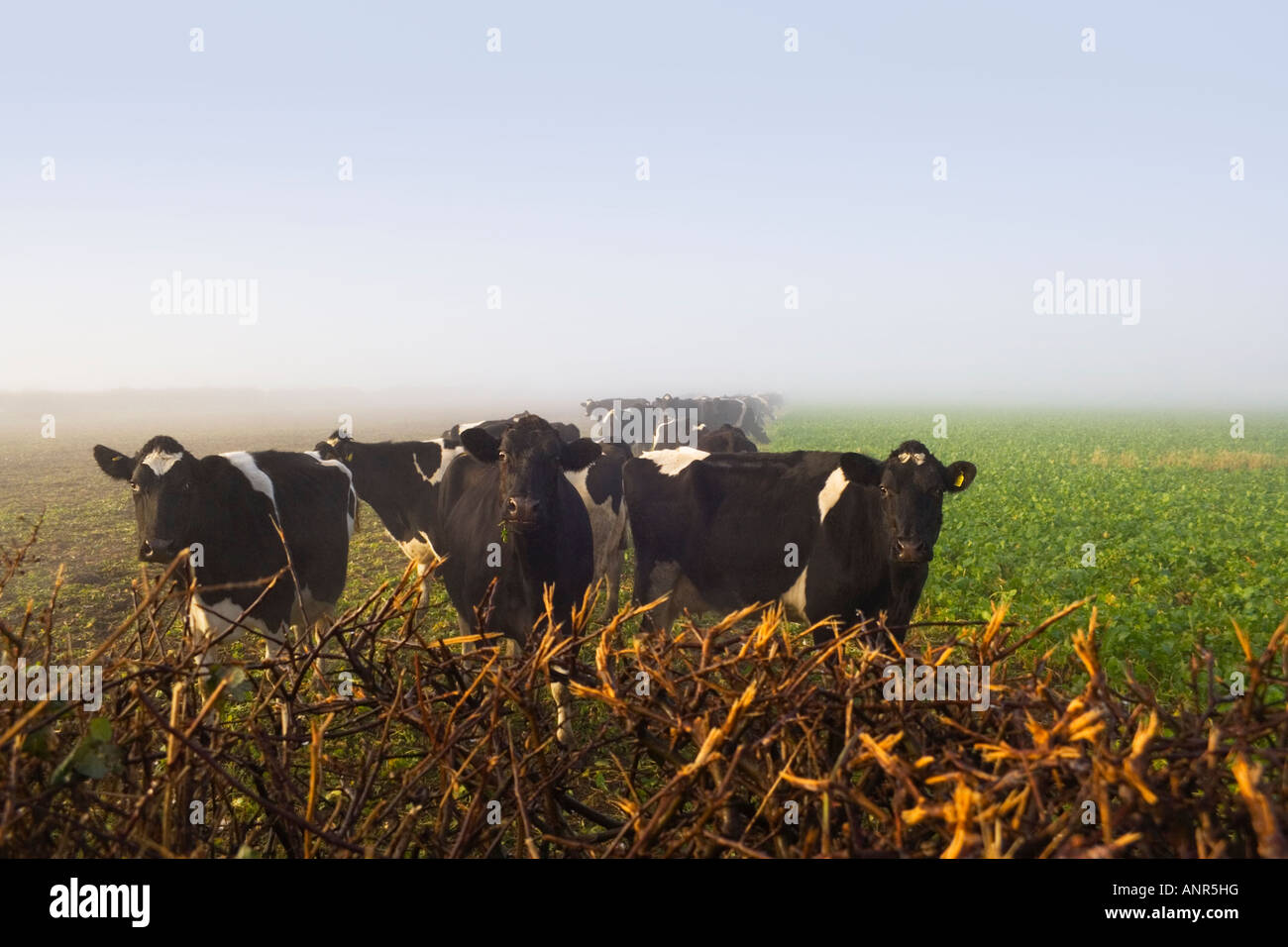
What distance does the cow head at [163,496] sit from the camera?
18.8ft

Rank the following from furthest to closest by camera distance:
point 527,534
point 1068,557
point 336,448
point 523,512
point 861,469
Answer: point 1068,557 < point 336,448 < point 861,469 < point 527,534 < point 523,512

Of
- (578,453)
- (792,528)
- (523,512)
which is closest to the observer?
(523,512)

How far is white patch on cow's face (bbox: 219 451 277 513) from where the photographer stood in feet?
22.3

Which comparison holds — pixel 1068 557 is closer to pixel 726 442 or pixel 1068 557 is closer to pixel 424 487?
pixel 726 442

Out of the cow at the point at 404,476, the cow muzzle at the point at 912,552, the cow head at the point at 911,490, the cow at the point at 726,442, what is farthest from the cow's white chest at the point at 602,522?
the cow at the point at 726,442

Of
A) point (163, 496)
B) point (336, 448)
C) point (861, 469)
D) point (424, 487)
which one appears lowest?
point (424, 487)

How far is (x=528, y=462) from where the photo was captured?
5.58 m

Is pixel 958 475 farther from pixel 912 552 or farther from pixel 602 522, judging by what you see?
pixel 602 522

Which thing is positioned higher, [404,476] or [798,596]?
[404,476]

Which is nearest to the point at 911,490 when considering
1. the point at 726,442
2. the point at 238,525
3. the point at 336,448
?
the point at 238,525

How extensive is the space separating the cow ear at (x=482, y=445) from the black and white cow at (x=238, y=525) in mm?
1552

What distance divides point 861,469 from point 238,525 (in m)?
5.65

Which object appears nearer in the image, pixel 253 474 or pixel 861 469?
pixel 861 469

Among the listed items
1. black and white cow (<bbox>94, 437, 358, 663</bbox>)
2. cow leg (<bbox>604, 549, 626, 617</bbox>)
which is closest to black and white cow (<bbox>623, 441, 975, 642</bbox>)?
cow leg (<bbox>604, 549, 626, 617</bbox>)
